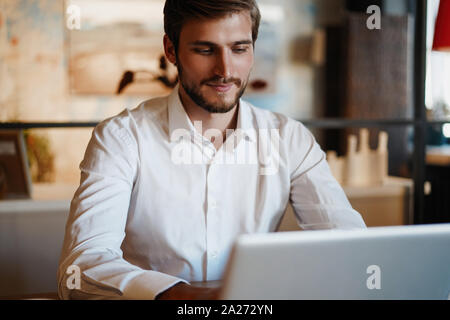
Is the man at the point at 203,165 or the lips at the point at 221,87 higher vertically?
the lips at the point at 221,87

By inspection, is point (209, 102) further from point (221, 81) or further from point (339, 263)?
point (339, 263)

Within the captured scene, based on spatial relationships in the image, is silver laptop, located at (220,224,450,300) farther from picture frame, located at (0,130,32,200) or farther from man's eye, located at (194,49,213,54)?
picture frame, located at (0,130,32,200)

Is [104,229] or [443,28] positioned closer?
[104,229]

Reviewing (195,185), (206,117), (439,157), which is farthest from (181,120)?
(439,157)

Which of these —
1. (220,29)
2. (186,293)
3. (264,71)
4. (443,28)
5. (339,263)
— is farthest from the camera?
(264,71)

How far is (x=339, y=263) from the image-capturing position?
2.23 feet

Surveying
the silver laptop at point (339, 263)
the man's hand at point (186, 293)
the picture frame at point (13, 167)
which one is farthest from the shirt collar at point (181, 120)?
the picture frame at point (13, 167)

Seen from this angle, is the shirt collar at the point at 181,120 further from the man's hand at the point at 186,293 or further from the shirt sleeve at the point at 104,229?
the man's hand at the point at 186,293

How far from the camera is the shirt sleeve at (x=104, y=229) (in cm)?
92

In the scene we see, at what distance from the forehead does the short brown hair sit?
0.04 feet

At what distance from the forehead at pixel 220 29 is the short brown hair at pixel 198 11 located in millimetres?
11

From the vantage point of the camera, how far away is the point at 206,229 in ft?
4.46

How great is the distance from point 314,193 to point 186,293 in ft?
2.11

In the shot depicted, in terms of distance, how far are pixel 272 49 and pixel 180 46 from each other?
4.28 m
